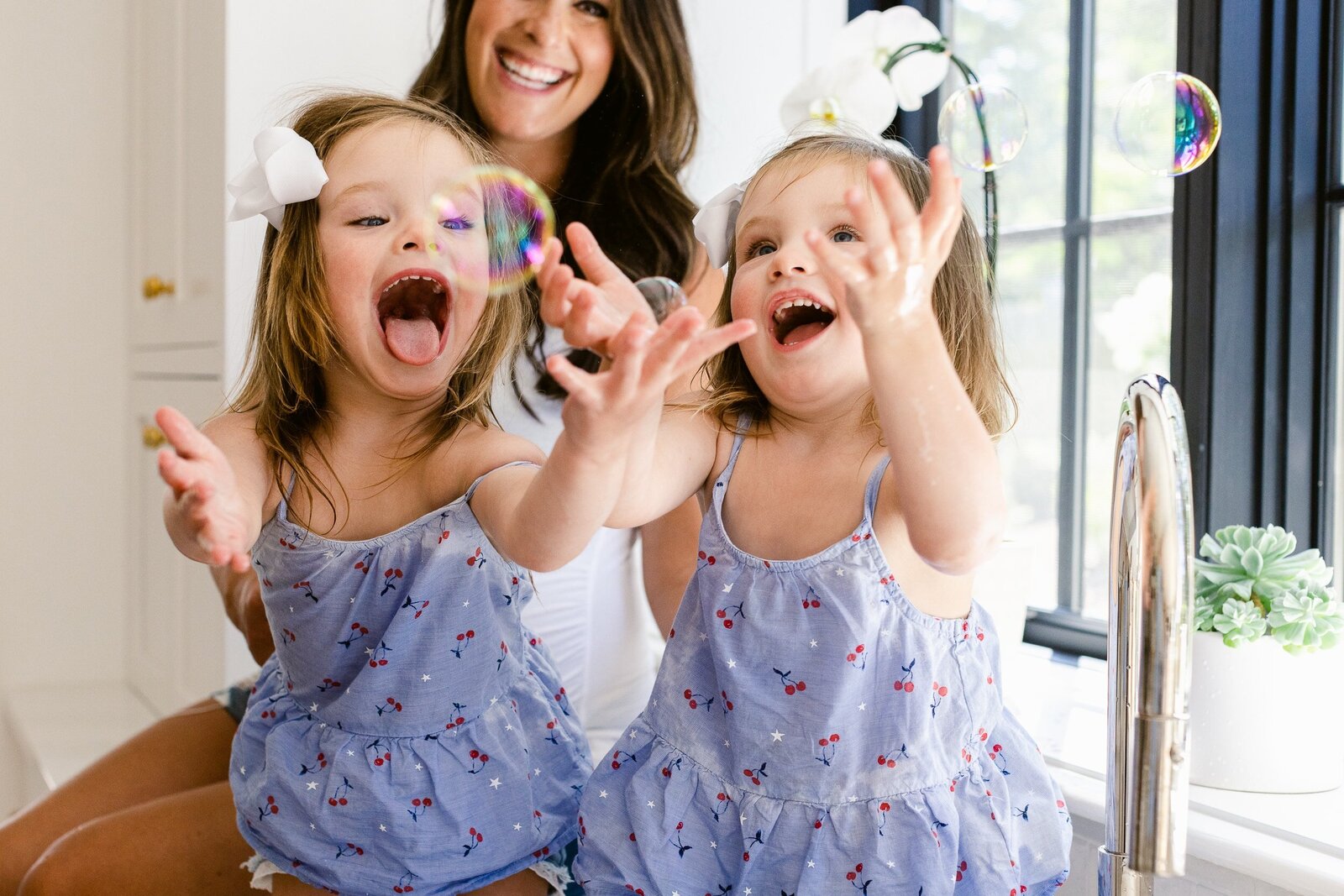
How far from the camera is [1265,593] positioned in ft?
3.09

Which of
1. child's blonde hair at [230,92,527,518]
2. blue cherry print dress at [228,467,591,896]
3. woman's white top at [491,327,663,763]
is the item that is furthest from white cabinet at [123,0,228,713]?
blue cherry print dress at [228,467,591,896]

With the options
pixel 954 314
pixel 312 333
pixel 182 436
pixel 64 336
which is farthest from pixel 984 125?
pixel 64 336

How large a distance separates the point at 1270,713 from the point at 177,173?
1516 millimetres

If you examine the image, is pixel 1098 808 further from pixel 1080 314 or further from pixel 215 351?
pixel 215 351

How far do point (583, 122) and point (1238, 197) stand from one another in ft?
2.20

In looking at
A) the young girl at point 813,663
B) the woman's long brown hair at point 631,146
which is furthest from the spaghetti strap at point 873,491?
the woman's long brown hair at point 631,146

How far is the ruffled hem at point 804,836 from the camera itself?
713mm

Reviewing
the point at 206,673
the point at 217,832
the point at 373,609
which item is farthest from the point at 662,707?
the point at 206,673

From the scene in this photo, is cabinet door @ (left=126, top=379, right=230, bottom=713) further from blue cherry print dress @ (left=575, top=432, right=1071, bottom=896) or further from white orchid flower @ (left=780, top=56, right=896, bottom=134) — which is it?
blue cherry print dress @ (left=575, top=432, right=1071, bottom=896)

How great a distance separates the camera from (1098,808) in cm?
91

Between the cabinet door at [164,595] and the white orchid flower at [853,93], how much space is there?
2.70 ft

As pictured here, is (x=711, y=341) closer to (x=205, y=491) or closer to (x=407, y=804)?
(x=205, y=491)

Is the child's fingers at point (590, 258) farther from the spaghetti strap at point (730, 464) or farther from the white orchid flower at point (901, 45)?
the white orchid flower at point (901, 45)

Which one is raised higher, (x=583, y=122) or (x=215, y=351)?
(x=583, y=122)
